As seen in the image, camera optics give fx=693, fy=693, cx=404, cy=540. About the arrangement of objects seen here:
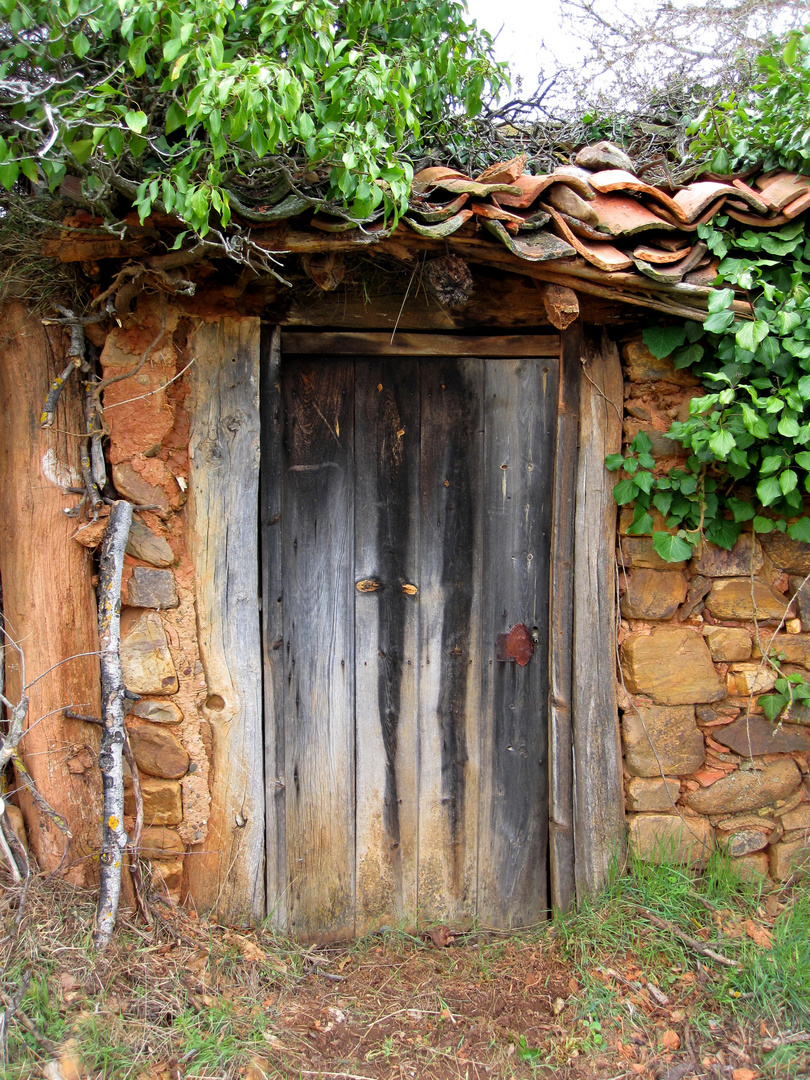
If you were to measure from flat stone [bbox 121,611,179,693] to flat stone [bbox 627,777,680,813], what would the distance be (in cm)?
152

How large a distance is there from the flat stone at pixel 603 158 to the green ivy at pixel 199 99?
0.80 meters

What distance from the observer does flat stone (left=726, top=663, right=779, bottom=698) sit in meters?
2.25

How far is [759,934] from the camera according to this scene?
2137 mm

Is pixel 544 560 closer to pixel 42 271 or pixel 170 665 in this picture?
pixel 170 665

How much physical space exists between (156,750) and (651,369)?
6.37ft

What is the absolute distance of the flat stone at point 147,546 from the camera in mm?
2059

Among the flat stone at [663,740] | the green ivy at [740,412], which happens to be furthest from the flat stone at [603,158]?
the flat stone at [663,740]

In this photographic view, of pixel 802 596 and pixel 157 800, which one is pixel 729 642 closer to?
pixel 802 596

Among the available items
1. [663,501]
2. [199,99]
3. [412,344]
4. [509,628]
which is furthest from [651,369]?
[199,99]

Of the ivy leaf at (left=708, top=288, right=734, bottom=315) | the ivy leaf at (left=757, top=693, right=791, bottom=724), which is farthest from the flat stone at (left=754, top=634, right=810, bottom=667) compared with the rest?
the ivy leaf at (left=708, top=288, right=734, bottom=315)

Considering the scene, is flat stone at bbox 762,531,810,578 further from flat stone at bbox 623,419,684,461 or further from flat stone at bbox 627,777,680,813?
flat stone at bbox 627,777,680,813

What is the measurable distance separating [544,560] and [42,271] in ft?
5.87

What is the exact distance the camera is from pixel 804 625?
2264mm

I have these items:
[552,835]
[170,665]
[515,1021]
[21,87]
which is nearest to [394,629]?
[170,665]
